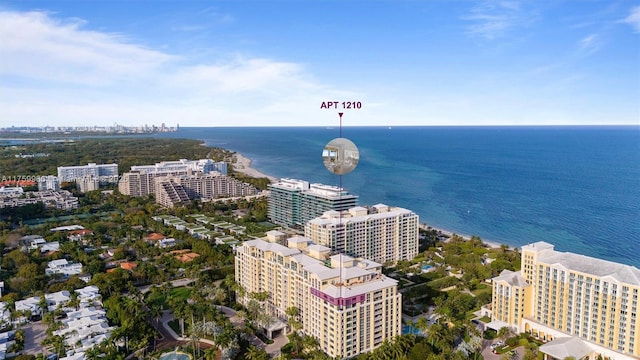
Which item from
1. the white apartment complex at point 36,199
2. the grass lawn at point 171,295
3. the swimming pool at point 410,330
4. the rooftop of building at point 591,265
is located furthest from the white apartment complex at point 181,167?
the rooftop of building at point 591,265

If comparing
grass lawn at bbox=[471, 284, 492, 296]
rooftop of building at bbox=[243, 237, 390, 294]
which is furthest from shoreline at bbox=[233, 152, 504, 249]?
rooftop of building at bbox=[243, 237, 390, 294]

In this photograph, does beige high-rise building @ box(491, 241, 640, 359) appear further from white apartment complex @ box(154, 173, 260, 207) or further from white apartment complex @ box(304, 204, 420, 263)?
white apartment complex @ box(154, 173, 260, 207)

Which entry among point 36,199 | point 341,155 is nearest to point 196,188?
point 36,199

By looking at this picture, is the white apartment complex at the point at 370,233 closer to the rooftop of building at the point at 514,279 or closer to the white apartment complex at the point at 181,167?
the rooftop of building at the point at 514,279

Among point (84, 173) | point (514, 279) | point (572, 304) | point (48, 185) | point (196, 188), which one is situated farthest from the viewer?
point (84, 173)

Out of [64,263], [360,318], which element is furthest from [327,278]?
[64,263]

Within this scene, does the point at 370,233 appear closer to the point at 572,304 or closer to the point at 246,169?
the point at 572,304
